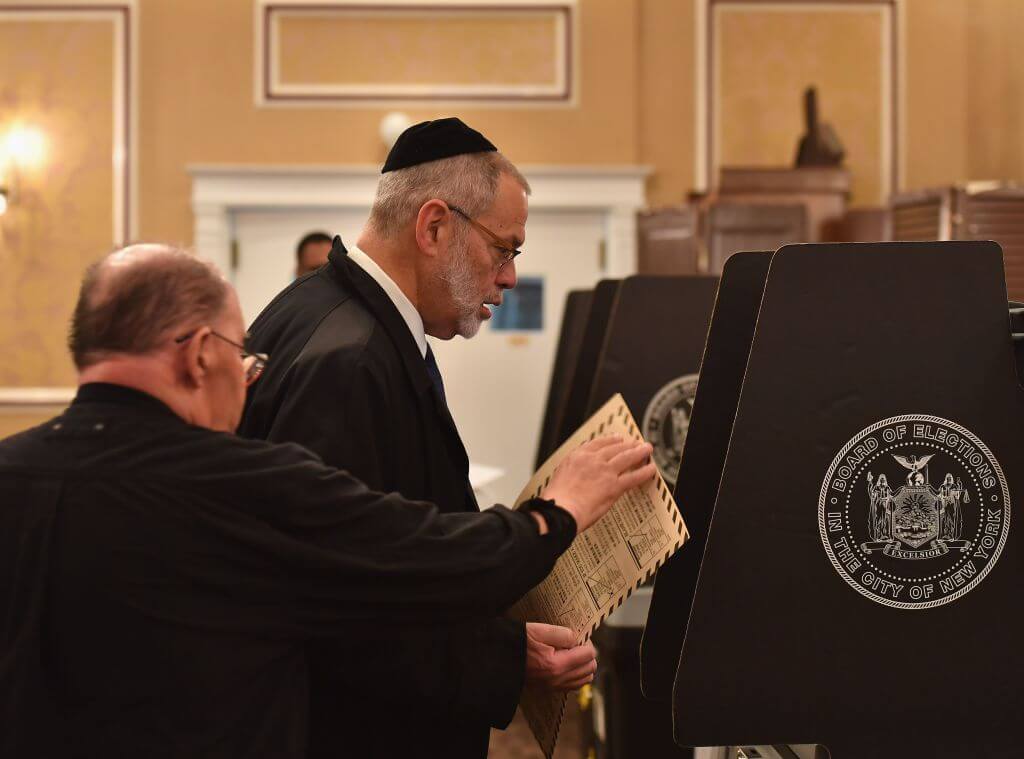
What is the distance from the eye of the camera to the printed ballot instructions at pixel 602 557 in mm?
1258

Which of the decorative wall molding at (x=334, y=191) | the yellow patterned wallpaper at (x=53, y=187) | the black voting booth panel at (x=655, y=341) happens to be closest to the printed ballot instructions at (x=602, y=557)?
the black voting booth panel at (x=655, y=341)

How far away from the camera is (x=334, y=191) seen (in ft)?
17.8

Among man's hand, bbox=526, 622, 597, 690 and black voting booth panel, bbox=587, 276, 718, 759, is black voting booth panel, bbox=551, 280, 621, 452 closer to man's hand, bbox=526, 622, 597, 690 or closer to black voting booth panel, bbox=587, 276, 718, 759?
black voting booth panel, bbox=587, 276, 718, 759

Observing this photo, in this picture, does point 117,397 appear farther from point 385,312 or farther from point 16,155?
point 16,155

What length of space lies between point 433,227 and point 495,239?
0.28 ft

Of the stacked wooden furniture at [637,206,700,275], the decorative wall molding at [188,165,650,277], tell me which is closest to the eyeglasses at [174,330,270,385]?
the stacked wooden furniture at [637,206,700,275]

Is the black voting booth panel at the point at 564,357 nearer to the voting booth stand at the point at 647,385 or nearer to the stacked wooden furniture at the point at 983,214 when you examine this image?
the voting booth stand at the point at 647,385

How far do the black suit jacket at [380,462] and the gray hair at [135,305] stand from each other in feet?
0.75

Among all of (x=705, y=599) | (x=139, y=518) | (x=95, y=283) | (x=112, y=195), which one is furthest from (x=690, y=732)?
(x=112, y=195)

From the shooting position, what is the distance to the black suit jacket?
1.21 meters

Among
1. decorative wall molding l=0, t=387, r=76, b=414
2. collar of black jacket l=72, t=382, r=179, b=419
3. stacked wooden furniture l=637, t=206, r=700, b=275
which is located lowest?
decorative wall molding l=0, t=387, r=76, b=414

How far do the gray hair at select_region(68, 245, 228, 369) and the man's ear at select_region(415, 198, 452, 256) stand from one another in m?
0.45

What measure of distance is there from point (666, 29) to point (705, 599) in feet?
16.2

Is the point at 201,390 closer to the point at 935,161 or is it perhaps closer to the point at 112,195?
the point at 112,195
